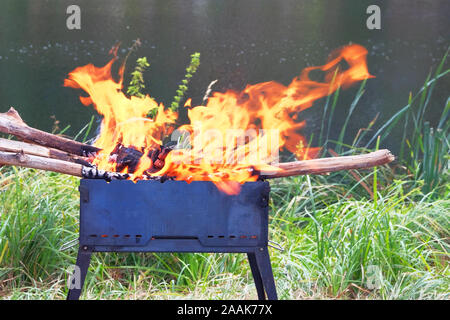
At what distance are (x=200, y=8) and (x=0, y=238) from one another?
2.47 meters

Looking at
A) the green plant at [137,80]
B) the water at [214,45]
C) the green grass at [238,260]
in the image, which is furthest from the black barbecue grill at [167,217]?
the water at [214,45]

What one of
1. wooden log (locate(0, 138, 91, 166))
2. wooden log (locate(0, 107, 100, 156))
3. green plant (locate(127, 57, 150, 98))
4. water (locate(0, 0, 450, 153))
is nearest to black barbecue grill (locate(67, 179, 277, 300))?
wooden log (locate(0, 138, 91, 166))

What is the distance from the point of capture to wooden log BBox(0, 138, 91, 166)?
7.52 feet

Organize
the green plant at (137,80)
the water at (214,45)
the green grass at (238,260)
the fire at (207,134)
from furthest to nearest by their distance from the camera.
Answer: the water at (214,45) → the green plant at (137,80) → the green grass at (238,260) → the fire at (207,134)

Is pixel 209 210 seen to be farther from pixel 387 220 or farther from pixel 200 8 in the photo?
pixel 200 8

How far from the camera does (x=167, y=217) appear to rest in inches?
85.1

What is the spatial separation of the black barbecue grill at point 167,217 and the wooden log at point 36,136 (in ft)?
1.31

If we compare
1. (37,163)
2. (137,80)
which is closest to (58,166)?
(37,163)

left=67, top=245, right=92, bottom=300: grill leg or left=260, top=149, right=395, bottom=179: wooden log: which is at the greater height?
left=260, top=149, right=395, bottom=179: wooden log

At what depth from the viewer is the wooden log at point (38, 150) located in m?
2.29

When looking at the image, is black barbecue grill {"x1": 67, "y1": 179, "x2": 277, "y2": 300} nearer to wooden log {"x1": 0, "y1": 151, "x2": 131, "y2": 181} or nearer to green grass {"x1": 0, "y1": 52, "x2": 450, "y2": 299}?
wooden log {"x1": 0, "y1": 151, "x2": 131, "y2": 181}

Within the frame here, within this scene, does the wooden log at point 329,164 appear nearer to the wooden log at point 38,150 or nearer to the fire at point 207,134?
the fire at point 207,134

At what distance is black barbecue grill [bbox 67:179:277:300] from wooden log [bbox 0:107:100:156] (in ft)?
1.31

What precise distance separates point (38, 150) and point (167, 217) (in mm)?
703
